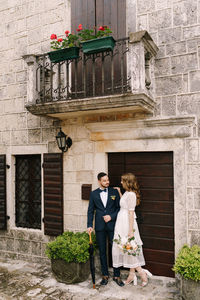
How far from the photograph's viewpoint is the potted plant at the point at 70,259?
4.98 meters

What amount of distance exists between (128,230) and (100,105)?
7.15 feet

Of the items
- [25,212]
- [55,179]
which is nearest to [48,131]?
[55,179]

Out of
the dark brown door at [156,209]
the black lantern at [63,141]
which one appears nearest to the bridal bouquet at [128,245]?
the dark brown door at [156,209]

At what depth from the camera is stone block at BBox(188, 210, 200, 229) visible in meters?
4.79

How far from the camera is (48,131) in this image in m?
6.27

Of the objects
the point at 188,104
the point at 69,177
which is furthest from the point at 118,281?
the point at 188,104

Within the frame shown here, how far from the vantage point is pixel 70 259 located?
5.00m

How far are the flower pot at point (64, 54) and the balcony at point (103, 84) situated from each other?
102 mm

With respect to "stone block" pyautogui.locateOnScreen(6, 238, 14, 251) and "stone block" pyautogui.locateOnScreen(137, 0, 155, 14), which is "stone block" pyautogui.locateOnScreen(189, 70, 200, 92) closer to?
"stone block" pyautogui.locateOnScreen(137, 0, 155, 14)

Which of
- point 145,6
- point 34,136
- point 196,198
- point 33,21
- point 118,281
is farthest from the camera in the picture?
point 33,21

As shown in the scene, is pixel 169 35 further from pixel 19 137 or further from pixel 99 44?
pixel 19 137

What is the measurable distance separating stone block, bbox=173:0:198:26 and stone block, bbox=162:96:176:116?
130 centimetres

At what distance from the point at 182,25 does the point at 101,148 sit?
2.64m

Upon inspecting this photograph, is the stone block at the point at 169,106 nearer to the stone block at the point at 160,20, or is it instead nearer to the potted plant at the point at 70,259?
the stone block at the point at 160,20
